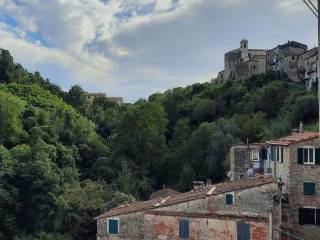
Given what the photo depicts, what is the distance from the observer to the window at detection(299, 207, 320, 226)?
30800 mm

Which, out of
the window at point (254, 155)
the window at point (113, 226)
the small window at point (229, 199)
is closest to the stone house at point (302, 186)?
the small window at point (229, 199)

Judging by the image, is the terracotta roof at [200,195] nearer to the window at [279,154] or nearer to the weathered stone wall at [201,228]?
the weathered stone wall at [201,228]

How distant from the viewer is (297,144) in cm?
3114

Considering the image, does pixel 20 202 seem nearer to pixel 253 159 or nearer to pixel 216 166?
pixel 216 166

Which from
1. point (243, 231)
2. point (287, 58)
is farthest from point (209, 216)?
point (287, 58)

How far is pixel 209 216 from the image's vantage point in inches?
1190

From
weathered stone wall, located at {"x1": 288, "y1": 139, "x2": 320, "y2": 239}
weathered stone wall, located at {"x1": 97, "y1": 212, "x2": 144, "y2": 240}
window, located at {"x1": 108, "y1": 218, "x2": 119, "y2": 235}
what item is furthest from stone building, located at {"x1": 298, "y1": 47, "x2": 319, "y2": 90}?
window, located at {"x1": 108, "y1": 218, "x2": 119, "y2": 235}

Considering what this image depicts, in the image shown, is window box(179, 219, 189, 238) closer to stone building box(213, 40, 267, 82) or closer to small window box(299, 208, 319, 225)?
small window box(299, 208, 319, 225)

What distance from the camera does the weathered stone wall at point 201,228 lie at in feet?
96.9

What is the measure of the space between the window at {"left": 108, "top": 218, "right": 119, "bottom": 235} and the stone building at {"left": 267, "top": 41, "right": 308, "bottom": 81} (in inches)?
2256

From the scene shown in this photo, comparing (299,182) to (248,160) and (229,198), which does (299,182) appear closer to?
(229,198)

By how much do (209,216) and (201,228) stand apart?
2.62 ft

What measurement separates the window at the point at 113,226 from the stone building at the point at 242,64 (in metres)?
67.9

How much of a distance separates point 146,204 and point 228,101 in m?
53.2
